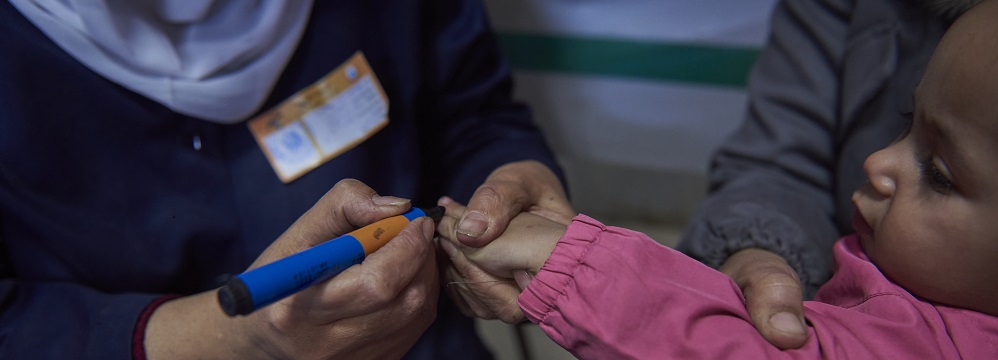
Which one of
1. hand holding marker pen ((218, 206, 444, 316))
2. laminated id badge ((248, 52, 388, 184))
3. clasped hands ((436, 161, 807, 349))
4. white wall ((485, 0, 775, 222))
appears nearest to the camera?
hand holding marker pen ((218, 206, 444, 316))

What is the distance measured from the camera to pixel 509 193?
27.3 inches

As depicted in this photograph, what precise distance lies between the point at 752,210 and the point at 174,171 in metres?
0.61

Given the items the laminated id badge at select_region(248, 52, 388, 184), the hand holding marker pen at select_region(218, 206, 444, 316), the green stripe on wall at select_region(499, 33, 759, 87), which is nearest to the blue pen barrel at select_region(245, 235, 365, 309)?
the hand holding marker pen at select_region(218, 206, 444, 316)

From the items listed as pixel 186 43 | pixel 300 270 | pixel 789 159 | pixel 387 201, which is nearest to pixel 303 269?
pixel 300 270

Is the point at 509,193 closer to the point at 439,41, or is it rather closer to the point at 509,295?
the point at 509,295

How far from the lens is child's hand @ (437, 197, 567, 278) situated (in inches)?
24.2

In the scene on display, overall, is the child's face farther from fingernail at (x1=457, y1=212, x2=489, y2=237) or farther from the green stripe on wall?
the green stripe on wall

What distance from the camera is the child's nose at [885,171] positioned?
583 mm

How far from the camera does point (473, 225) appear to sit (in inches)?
24.7

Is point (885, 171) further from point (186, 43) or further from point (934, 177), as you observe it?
point (186, 43)

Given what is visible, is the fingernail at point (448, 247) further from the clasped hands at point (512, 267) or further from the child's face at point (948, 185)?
the child's face at point (948, 185)

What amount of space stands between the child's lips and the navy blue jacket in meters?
0.35

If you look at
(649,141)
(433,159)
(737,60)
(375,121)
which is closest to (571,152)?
(649,141)

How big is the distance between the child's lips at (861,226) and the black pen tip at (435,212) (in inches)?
14.8
